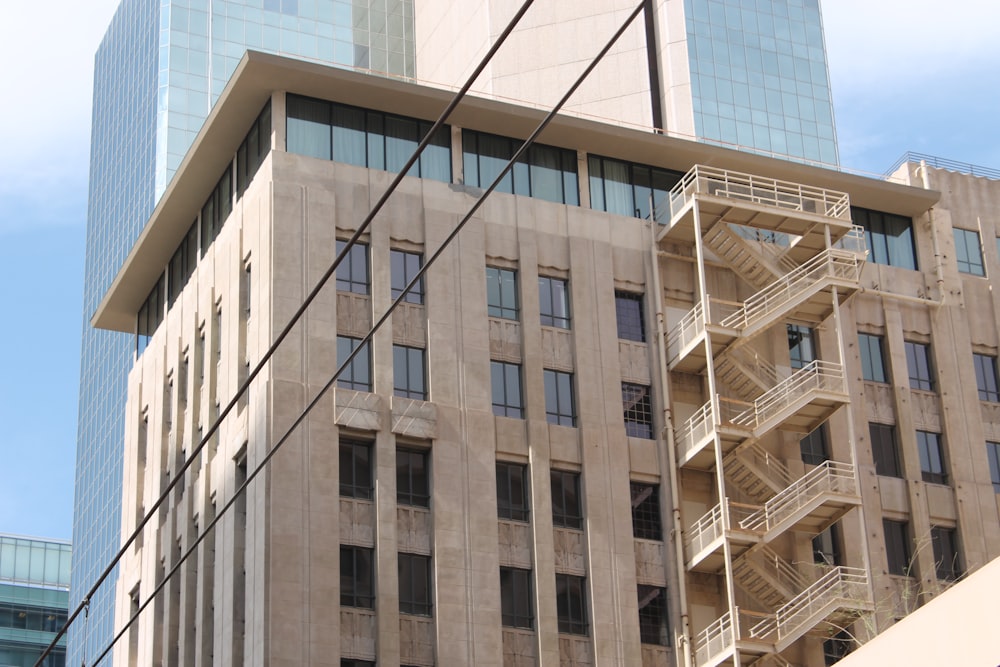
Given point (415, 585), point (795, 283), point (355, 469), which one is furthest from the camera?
Result: point (795, 283)

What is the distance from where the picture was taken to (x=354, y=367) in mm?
57531

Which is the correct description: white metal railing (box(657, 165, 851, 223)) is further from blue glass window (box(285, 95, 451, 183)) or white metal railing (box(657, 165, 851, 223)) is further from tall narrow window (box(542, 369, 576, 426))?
blue glass window (box(285, 95, 451, 183))

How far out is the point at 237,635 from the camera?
181ft

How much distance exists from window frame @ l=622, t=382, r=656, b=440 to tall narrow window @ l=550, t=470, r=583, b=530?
9.43ft

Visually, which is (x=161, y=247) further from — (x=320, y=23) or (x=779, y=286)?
(x=320, y=23)

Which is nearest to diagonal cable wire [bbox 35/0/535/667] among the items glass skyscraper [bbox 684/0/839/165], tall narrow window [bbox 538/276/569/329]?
tall narrow window [bbox 538/276/569/329]

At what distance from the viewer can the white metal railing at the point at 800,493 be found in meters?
58.5

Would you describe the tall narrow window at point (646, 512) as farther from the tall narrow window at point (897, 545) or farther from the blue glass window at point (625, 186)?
the blue glass window at point (625, 186)

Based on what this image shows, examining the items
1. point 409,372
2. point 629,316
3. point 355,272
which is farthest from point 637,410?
point 355,272

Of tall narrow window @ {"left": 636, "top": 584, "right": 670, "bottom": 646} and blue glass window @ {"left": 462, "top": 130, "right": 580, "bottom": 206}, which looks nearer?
tall narrow window @ {"left": 636, "top": 584, "right": 670, "bottom": 646}

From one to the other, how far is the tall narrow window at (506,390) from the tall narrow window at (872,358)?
13.6m

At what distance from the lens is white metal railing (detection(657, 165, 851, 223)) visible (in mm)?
63594

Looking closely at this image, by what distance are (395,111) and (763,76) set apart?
183ft

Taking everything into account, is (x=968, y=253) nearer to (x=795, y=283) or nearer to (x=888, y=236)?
(x=888, y=236)
